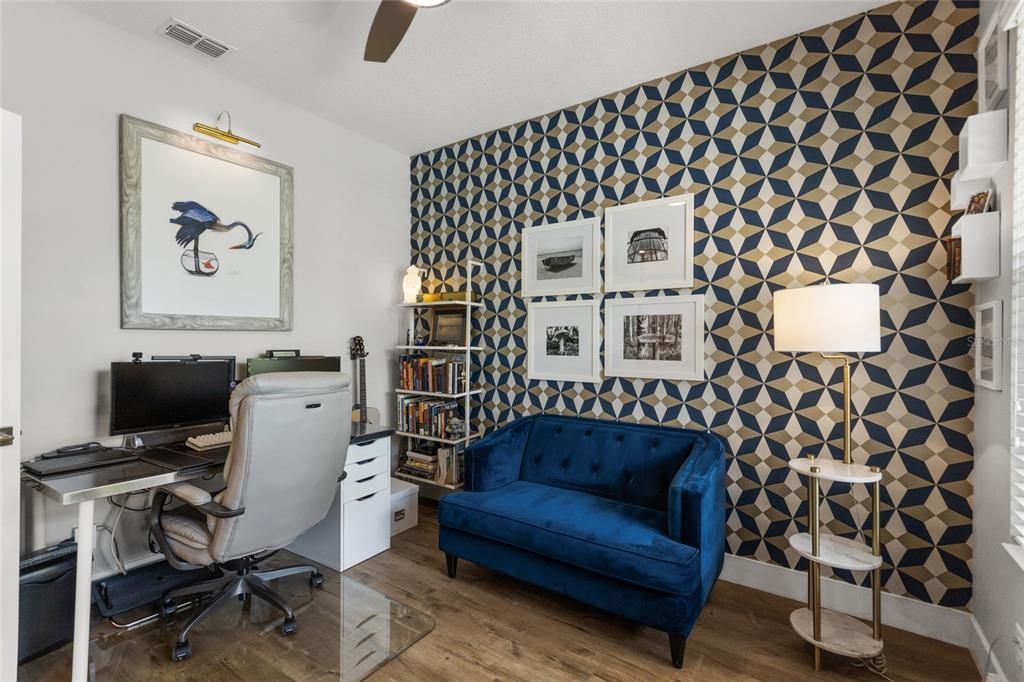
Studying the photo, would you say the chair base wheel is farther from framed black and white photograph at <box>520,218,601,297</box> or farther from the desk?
framed black and white photograph at <box>520,218,601,297</box>

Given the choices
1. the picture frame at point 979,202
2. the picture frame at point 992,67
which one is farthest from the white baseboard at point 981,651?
the picture frame at point 992,67

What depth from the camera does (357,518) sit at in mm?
2812

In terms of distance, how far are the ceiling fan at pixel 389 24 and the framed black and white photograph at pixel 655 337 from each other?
72.2 inches

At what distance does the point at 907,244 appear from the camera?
2236 millimetres

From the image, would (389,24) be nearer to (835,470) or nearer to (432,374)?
(432,374)

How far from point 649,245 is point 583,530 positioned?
5.58 ft

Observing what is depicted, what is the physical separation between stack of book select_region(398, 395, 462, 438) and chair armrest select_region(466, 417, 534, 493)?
2.23 ft

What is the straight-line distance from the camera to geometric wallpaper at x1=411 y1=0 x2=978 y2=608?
7.11 feet

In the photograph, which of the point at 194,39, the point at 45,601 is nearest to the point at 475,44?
the point at 194,39

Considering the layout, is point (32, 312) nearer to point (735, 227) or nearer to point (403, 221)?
point (403, 221)

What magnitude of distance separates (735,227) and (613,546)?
181cm

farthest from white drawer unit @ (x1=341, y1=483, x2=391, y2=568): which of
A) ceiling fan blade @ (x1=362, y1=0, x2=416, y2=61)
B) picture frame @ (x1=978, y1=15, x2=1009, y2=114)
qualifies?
picture frame @ (x1=978, y1=15, x2=1009, y2=114)

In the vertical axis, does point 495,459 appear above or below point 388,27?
below

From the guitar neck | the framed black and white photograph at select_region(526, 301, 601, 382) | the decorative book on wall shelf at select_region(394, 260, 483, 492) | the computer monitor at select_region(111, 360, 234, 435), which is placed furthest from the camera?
the decorative book on wall shelf at select_region(394, 260, 483, 492)
